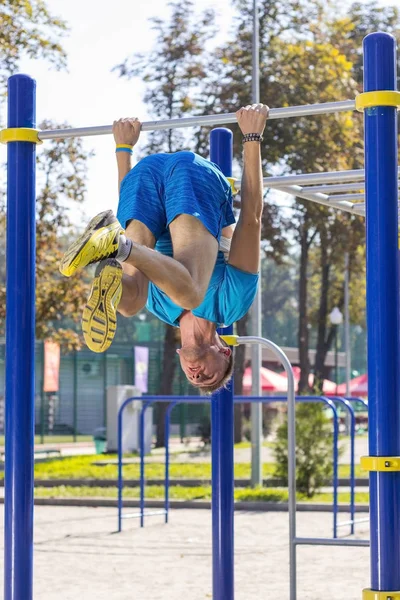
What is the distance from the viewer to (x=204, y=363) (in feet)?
14.8

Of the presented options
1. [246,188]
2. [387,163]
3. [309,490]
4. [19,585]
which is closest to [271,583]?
[19,585]

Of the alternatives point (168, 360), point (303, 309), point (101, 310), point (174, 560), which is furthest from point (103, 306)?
point (303, 309)

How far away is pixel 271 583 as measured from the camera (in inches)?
298

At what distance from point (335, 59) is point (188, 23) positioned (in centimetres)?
258

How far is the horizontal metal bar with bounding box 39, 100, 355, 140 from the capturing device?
14.5 ft

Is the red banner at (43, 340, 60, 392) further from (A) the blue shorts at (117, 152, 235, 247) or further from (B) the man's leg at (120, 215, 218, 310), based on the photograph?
(B) the man's leg at (120, 215, 218, 310)

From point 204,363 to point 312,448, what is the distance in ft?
26.4

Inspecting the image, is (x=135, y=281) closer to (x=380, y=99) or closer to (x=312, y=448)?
(x=380, y=99)

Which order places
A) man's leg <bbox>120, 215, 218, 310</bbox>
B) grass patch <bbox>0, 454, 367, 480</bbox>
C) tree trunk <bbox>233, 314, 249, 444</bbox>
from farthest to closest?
tree trunk <bbox>233, 314, 249, 444</bbox> → grass patch <bbox>0, 454, 367, 480</bbox> → man's leg <bbox>120, 215, 218, 310</bbox>

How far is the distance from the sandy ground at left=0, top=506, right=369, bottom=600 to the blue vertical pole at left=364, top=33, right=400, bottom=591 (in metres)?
3.35

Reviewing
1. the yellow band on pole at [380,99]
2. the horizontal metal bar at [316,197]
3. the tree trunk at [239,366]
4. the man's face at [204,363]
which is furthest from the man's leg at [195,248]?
the tree trunk at [239,366]

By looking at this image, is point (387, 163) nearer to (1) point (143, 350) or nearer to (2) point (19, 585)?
(2) point (19, 585)

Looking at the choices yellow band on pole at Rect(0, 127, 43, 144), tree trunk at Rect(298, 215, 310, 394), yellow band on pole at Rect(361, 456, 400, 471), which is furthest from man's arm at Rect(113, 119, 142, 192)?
tree trunk at Rect(298, 215, 310, 394)

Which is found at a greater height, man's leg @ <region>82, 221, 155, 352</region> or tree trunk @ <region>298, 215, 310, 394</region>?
tree trunk @ <region>298, 215, 310, 394</region>
